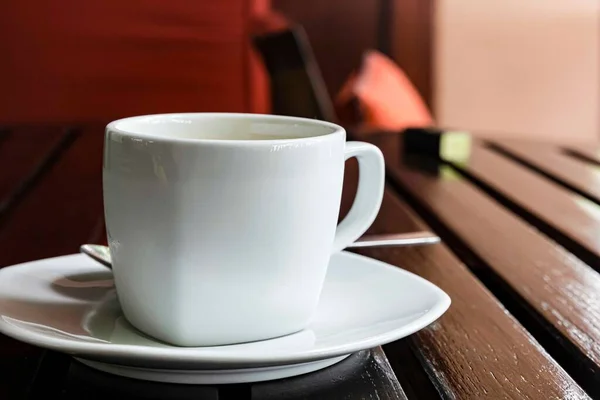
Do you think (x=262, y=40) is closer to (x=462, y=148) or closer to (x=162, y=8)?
(x=162, y=8)

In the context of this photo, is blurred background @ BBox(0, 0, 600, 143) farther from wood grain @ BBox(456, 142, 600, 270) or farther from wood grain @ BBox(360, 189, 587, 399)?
wood grain @ BBox(360, 189, 587, 399)

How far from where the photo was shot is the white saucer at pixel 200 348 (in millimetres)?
299

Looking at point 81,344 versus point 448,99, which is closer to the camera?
point 81,344

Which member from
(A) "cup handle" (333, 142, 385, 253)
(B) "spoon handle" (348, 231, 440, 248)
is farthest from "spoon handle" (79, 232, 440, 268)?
(A) "cup handle" (333, 142, 385, 253)

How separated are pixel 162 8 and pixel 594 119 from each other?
1497mm

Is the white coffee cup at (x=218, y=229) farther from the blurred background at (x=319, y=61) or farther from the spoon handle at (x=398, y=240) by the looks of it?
the blurred background at (x=319, y=61)

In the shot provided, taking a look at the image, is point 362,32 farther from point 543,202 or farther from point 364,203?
point 364,203

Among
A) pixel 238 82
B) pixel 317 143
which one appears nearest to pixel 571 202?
pixel 317 143

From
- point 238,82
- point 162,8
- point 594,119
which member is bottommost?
point 594,119

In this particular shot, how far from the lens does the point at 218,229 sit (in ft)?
1.07

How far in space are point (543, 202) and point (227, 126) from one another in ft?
1.23

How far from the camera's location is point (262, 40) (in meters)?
1.60

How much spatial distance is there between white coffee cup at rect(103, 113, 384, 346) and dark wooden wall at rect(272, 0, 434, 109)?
203 centimetres

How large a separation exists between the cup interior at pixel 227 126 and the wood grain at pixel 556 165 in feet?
1.33
